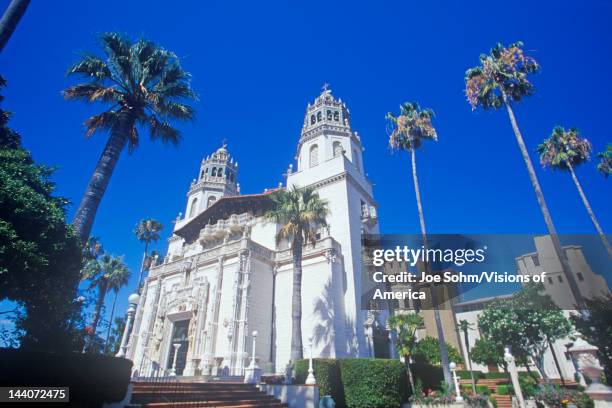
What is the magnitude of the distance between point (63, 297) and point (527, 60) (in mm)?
27000

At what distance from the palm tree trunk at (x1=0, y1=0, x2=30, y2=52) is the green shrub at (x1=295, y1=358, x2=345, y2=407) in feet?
57.0

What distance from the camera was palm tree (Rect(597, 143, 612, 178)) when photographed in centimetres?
2345

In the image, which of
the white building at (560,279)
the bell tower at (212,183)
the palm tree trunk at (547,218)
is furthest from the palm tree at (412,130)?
the bell tower at (212,183)

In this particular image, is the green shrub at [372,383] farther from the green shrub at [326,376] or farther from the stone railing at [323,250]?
the stone railing at [323,250]

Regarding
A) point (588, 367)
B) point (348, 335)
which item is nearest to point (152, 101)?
point (348, 335)

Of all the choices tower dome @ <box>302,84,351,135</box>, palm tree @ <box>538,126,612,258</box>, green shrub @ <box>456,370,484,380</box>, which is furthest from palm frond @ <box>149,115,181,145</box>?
green shrub @ <box>456,370,484,380</box>

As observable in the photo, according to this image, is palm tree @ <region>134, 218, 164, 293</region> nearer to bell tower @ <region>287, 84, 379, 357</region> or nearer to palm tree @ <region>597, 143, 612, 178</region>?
bell tower @ <region>287, 84, 379, 357</region>

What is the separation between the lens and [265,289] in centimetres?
2416

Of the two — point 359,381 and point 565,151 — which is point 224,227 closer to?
point 359,381

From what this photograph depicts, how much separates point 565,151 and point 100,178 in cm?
3045

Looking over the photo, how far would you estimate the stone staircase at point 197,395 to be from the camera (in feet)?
35.3

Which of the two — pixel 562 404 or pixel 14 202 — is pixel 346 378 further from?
pixel 14 202

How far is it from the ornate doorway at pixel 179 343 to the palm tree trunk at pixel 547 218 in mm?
23968

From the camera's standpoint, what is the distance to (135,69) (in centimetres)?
1507
